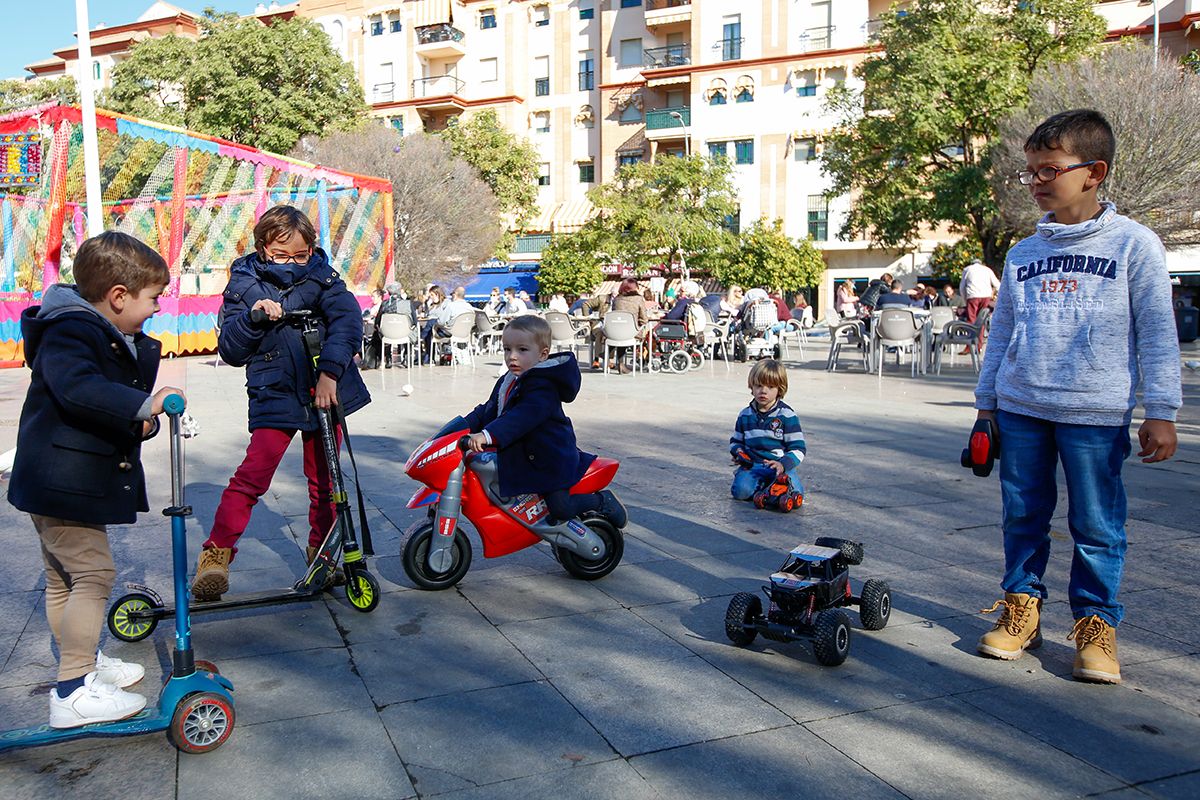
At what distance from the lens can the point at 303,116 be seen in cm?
3716

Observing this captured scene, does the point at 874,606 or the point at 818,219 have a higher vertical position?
the point at 818,219

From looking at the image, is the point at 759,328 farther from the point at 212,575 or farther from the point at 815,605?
the point at 212,575

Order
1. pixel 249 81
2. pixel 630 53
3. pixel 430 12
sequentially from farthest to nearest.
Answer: pixel 430 12, pixel 630 53, pixel 249 81

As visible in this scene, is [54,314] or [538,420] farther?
[538,420]

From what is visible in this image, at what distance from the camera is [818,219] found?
43.8 metres

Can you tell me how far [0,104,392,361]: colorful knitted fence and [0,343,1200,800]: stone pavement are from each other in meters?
13.1

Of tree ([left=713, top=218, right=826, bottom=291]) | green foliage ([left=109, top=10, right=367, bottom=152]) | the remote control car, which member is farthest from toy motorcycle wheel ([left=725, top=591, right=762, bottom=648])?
green foliage ([left=109, top=10, right=367, bottom=152])

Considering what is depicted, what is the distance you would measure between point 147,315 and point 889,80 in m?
25.5

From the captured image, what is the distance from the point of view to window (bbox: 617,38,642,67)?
47.4 m

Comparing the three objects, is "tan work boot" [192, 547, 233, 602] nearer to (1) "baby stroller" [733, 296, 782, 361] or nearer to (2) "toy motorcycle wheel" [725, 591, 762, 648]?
(2) "toy motorcycle wheel" [725, 591, 762, 648]

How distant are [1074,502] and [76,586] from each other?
3.09 meters

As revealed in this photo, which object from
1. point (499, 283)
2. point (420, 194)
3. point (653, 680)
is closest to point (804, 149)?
point (499, 283)

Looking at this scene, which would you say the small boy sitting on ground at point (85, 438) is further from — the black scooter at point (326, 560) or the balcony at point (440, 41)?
the balcony at point (440, 41)

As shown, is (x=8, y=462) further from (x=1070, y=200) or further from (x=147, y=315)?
(x=1070, y=200)
